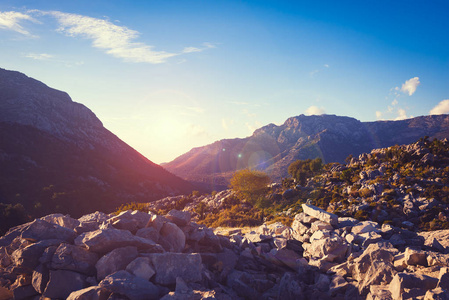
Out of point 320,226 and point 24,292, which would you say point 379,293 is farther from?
point 24,292

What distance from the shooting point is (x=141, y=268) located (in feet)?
32.5

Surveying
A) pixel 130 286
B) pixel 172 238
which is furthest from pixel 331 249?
pixel 130 286

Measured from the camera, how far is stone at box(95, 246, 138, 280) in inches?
392

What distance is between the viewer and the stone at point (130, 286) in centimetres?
866

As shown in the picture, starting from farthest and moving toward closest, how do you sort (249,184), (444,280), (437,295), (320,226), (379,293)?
(249,184), (320,226), (379,293), (444,280), (437,295)

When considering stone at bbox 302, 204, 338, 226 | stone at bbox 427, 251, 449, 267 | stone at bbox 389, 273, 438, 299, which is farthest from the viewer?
stone at bbox 302, 204, 338, 226

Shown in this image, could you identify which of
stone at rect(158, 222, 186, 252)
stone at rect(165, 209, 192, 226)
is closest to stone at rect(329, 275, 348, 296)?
stone at rect(158, 222, 186, 252)

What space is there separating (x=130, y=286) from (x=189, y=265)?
259 centimetres

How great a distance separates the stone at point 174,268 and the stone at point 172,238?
253 centimetres

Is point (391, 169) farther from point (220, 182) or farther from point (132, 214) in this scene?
point (220, 182)

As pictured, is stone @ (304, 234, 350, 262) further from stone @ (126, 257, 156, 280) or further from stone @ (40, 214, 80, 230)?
stone @ (40, 214, 80, 230)

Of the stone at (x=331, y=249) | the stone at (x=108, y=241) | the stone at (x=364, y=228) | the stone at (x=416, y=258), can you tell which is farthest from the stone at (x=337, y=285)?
the stone at (x=108, y=241)

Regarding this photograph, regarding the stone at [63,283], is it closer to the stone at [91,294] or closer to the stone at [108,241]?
the stone at [91,294]

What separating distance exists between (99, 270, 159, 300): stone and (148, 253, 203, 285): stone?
754 millimetres
